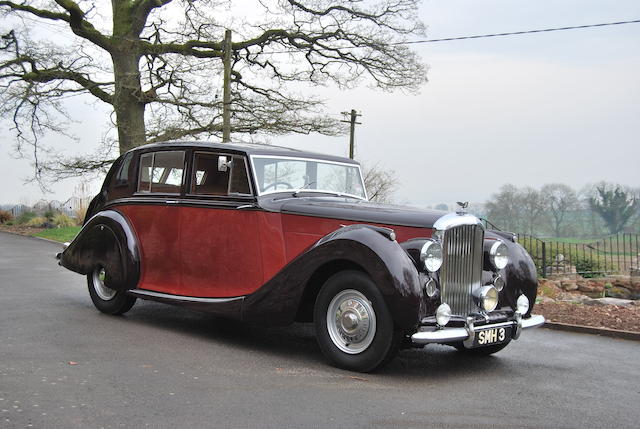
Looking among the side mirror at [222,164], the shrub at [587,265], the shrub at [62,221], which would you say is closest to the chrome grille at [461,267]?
the side mirror at [222,164]

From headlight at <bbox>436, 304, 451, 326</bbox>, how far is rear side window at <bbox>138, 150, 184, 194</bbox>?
3.29 m

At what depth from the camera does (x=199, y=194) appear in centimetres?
688

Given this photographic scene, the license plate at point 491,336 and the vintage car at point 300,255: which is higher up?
the vintage car at point 300,255

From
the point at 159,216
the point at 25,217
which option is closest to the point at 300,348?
the point at 159,216

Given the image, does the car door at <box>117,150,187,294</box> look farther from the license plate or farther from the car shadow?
the license plate

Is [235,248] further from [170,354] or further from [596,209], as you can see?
[596,209]

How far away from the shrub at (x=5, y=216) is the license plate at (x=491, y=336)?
31405 mm

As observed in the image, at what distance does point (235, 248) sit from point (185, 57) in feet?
59.2

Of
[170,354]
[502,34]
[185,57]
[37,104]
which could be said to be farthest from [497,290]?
[37,104]

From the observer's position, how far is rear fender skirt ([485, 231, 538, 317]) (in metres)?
5.94

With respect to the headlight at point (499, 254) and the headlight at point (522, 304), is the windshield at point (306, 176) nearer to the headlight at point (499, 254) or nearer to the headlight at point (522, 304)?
the headlight at point (499, 254)

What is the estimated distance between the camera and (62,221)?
27.7 metres

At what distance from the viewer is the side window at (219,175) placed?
6598 millimetres

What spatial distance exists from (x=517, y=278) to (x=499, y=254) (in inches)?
13.3
